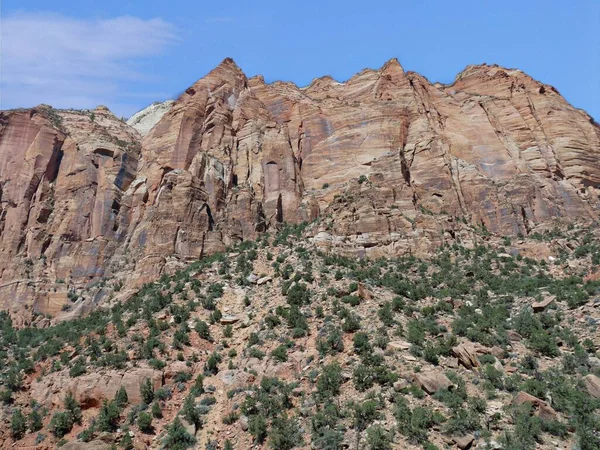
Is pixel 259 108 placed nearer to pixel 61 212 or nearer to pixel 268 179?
pixel 268 179

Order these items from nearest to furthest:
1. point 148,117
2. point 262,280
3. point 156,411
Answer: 1. point 156,411
2. point 262,280
3. point 148,117

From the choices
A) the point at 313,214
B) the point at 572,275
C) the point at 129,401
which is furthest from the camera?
the point at 313,214

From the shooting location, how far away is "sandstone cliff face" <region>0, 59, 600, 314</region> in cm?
5753

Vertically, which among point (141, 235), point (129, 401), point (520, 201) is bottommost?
point (129, 401)

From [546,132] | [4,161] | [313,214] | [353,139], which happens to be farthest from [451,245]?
[4,161]

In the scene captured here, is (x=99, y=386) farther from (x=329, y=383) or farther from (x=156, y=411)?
(x=329, y=383)

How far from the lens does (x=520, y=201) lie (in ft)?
199

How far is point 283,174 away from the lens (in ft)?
220

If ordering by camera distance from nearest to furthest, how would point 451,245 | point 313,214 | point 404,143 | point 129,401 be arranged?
1. point 129,401
2. point 451,245
3. point 313,214
4. point 404,143

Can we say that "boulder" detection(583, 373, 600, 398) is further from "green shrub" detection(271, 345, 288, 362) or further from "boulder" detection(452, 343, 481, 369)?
"green shrub" detection(271, 345, 288, 362)

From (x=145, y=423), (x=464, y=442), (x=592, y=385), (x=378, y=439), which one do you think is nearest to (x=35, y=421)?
(x=145, y=423)

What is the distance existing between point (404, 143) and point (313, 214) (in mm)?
14374

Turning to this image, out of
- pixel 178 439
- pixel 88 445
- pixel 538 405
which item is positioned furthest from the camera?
pixel 178 439

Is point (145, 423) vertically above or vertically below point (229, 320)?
below
